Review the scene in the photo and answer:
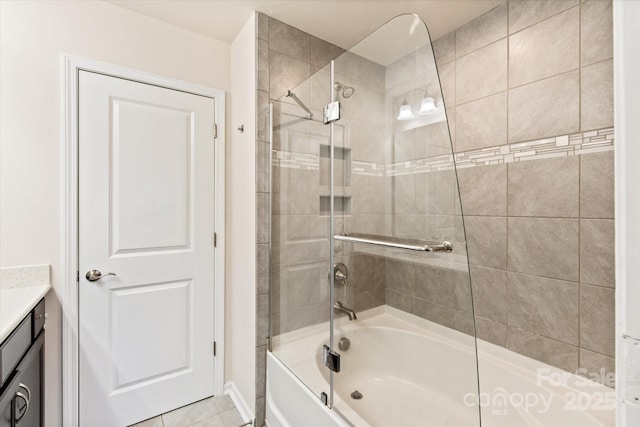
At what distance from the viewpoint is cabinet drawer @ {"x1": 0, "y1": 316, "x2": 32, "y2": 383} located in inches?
38.6

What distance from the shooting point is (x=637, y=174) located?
0.39 metres

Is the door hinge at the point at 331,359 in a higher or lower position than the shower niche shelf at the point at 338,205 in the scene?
lower

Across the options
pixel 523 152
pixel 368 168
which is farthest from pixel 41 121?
pixel 523 152

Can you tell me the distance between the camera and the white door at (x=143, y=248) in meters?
1.64

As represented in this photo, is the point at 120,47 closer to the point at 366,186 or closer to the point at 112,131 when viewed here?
the point at 112,131

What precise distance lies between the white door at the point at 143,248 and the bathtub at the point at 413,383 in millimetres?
656

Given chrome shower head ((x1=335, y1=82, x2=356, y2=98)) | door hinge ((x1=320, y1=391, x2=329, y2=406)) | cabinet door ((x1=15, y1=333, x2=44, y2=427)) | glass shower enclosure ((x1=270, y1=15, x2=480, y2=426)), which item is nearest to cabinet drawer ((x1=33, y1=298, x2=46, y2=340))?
cabinet door ((x1=15, y1=333, x2=44, y2=427))

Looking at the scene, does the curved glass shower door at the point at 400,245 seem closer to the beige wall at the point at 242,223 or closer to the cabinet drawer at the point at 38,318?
the beige wall at the point at 242,223

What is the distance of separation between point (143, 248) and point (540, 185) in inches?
87.7

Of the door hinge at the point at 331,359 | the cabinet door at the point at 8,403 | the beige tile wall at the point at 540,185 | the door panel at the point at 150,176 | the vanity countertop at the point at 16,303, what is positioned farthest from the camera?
the door panel at the point at 150,176

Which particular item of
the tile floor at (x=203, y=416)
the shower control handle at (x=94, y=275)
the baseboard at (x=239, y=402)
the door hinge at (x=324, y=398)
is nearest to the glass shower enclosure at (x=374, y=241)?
the door hinge at (x=324, y=398)

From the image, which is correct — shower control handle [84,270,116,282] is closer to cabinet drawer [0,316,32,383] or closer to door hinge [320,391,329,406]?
cabinet drawer [0,316,32,383]

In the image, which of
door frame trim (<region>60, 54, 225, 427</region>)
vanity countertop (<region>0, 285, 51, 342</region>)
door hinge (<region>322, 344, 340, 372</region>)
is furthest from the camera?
door frame trim (<region>60, 54, 225, 427</region>)

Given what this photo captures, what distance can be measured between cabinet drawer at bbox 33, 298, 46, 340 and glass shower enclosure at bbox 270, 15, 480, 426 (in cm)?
111
